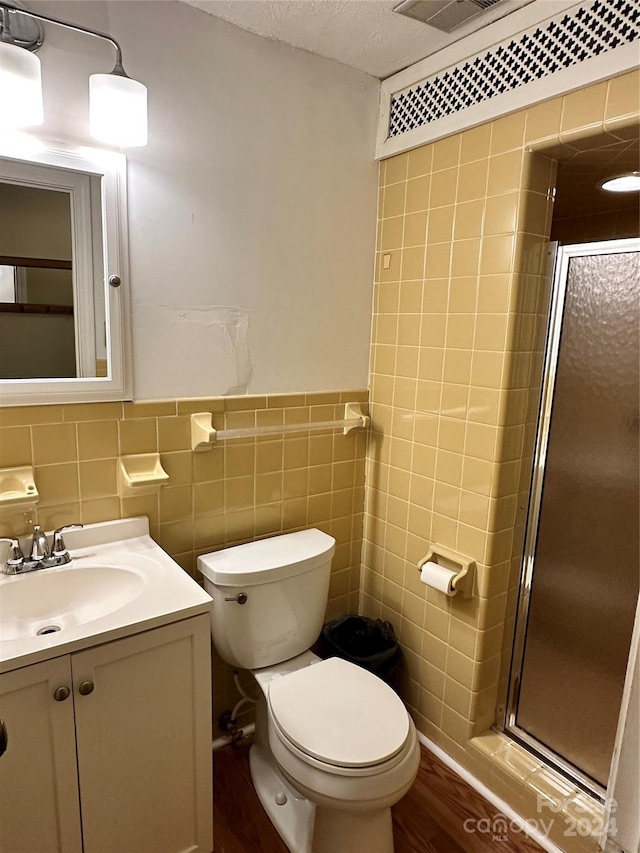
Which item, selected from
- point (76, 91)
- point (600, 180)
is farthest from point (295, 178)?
point (600, 180)

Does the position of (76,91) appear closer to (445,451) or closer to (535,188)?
(535,188)

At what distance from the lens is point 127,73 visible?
54.6 inches

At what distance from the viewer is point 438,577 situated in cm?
170

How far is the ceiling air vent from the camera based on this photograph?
137 cm

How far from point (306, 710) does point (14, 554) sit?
2.79 feet

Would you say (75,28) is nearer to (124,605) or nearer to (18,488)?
(18,488)

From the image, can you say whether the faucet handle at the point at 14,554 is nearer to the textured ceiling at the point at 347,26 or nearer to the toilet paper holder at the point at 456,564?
the toilet paper holder at the point at 456,564

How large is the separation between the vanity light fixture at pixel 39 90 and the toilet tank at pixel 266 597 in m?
1.19

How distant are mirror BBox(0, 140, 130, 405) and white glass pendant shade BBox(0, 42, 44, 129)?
0.08m

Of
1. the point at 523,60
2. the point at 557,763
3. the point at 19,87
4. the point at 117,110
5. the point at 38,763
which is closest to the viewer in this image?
the point at 38,763

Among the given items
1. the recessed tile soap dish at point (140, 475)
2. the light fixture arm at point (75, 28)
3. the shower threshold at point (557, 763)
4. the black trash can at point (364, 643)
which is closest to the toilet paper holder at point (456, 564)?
the black trash can at point (364, 643)

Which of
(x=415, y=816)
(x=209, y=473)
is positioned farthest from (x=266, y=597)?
(x=415, y=816)

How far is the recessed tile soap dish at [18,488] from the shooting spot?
129cm

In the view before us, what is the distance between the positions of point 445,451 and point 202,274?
3.13 feet
